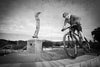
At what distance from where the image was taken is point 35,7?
1.52m

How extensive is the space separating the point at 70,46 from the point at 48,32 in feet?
2.19

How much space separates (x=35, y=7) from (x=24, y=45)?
2.50 ft

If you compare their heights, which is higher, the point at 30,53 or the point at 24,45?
the point at 24,45

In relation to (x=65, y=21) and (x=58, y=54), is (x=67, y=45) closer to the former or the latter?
(x=58, y=54)

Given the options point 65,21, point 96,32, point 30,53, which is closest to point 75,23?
point 65,21

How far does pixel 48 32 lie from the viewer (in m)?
1.61

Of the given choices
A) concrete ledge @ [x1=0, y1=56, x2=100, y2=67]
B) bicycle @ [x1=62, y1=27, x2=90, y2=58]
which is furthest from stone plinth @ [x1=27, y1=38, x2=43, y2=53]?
bicycle @ [x1=62, y1=27, x2=90, y2=58]

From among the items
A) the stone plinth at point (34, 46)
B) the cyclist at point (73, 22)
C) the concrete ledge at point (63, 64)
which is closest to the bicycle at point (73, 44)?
the cyclist at point (73, 22)

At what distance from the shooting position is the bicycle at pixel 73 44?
1.74 meters

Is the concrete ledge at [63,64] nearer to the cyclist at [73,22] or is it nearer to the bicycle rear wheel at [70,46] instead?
the bicycle rear wheel at [70,46]

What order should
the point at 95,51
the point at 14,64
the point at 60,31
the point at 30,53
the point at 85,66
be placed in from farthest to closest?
the point at 95,51, the point at 60,31, the point at 85,66, the point at 30,53, the point at 14,64

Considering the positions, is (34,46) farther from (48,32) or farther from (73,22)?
(73,22)

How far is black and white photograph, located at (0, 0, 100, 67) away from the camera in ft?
4.27

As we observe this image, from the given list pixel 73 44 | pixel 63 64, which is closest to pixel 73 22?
pixel 73 44
